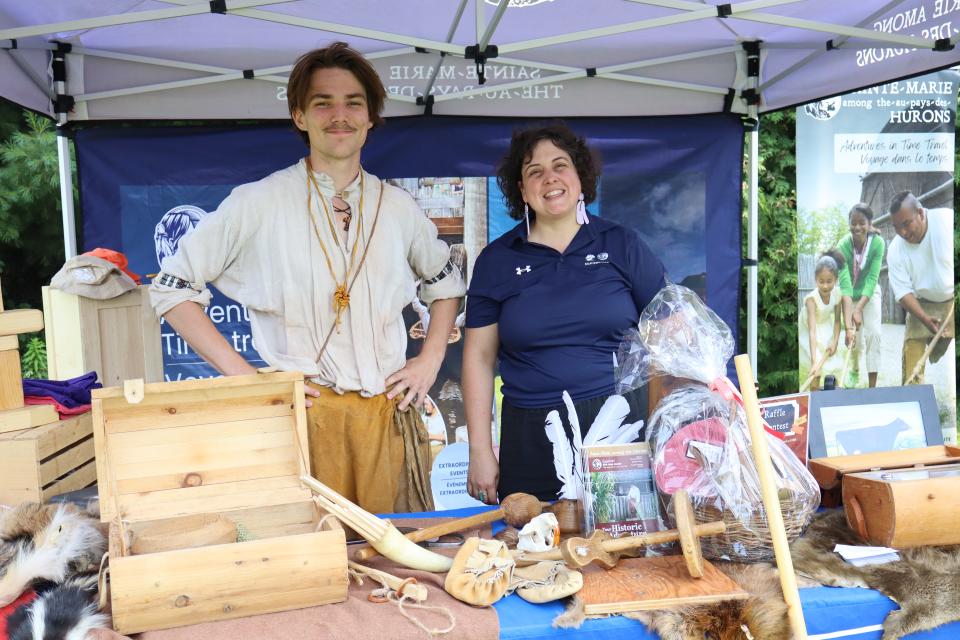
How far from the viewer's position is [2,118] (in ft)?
26.0

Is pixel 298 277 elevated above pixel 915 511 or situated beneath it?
elevated above

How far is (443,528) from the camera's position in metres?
1.77

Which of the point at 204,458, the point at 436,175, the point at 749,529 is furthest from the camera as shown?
the point at 436,175

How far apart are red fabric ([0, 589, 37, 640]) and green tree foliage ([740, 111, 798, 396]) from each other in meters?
5.79

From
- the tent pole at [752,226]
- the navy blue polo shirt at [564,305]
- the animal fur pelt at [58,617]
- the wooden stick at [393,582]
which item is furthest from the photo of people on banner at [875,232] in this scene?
the animal fur pelt at [58,617]

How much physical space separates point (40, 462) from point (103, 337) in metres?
1.55

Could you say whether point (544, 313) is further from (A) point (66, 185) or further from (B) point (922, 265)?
(B) point (922, 265)

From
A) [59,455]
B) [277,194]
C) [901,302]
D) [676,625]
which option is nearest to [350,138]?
[277,194]

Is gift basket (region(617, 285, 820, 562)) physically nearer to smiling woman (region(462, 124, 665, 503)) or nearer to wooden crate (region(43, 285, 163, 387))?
smiling woman (region(462, 124, 665, 503))

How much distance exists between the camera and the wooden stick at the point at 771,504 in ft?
4.66

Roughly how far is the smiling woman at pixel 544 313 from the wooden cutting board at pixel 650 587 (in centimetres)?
65

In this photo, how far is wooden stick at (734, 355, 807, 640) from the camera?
4.66 feet

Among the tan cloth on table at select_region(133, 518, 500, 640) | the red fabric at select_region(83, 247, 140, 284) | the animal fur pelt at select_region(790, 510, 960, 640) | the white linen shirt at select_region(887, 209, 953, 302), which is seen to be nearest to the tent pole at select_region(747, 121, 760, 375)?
the white linen shirt at select_region(887, 209, 953, 302)

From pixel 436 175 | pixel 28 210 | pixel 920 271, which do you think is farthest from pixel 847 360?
pixel 28 210
